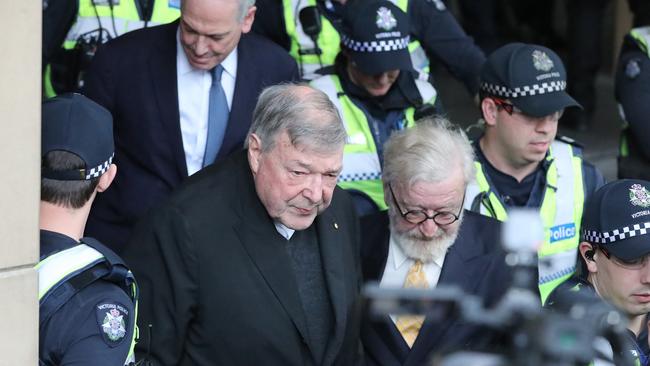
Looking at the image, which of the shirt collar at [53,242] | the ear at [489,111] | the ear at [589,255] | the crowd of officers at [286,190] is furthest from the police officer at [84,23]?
the ear at [589,255]

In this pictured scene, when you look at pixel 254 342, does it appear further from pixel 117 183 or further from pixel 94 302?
pixel 117 183

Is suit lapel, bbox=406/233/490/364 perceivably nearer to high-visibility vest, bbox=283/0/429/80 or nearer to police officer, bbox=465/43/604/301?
police officer, bbox=465/43/604/301

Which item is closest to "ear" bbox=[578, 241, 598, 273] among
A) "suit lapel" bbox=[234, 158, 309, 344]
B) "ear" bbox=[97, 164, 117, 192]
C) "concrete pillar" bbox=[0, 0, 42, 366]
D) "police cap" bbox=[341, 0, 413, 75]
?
"suit lapel" bbox=[234, 158, 309, 344]

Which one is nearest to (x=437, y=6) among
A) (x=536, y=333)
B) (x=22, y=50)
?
(x=22, y=50)

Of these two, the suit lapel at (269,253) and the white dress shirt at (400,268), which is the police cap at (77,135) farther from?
the white dress shirt at (400,268)

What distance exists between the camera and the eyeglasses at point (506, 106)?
15.9 feet

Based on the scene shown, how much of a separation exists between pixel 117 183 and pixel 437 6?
1.87 meters

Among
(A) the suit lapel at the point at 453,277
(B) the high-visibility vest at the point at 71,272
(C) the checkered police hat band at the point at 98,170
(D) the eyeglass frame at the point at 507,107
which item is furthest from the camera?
(D) the eyeglass frame at the point at 507,107

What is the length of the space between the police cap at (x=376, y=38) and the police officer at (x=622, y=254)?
1.10m

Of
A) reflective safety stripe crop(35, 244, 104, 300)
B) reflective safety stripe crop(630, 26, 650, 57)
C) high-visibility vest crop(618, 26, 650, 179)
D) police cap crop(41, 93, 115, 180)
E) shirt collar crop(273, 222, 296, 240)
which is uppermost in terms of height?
police cap crop(41, 93, 115, 180)

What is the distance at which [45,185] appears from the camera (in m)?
3.33

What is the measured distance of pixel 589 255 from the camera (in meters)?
4.14

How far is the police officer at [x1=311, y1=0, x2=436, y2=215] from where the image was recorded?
193 inches

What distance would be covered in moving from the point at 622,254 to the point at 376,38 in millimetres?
1389
